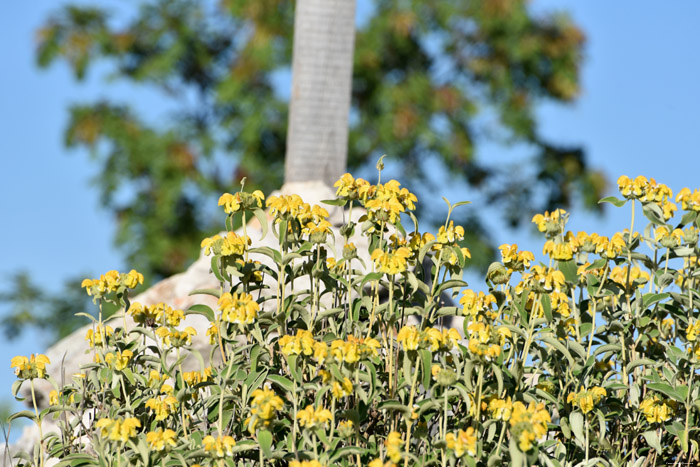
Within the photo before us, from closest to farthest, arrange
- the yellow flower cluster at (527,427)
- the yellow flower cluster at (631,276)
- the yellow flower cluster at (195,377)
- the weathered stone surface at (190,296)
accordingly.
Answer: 1. the yellow flower cluster at (527,427)
2. the yellow flower cluster at (195,377)
3. the yellow flower cluster at (631,276)
4. the weathered stone surface at (190,296)

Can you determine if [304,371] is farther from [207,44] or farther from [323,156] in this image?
[207,44]

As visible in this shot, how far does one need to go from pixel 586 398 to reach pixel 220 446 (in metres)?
1.04

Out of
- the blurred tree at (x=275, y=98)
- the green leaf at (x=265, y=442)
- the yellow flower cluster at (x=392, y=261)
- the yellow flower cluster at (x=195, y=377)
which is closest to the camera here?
the green leaf at (x=265, y=442)

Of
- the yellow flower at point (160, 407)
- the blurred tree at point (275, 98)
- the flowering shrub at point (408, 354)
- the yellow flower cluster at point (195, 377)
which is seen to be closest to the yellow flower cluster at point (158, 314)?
the flowering shrub at point (408, 354)

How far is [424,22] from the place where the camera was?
10.6 m

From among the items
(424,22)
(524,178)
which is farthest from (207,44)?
(524,178)

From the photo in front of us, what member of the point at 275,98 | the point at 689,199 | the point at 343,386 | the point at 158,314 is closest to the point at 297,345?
the point at 343,386

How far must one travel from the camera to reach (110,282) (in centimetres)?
246

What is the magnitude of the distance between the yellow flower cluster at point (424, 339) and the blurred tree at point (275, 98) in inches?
283

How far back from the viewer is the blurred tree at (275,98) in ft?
32.5

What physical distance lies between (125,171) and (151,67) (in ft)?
4.63

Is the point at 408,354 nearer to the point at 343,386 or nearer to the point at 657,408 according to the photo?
the point at 343,386

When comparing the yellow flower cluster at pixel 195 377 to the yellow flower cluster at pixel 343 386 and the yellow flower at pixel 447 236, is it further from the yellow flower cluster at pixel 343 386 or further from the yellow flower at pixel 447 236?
the yellow flower at pixel 447 236

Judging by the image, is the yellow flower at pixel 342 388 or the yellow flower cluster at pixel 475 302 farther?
the yellow flower cluster at pixel 475 302
